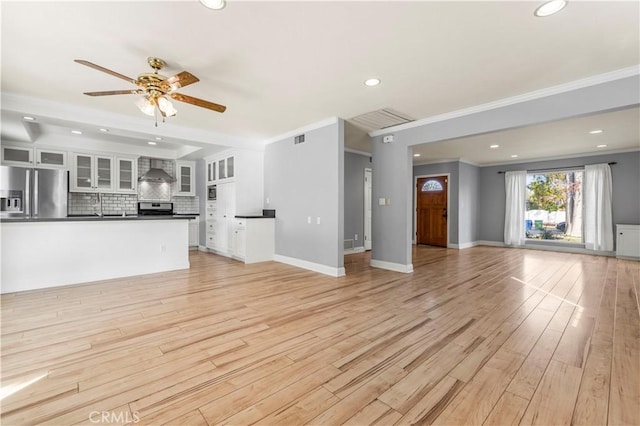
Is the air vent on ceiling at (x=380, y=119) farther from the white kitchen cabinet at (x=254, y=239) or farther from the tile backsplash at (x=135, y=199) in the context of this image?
the tile backsplash at (x=135, y=199)

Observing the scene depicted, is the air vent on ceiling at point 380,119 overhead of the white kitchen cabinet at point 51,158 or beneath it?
overhead

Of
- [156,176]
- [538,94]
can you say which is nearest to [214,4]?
[538,94]

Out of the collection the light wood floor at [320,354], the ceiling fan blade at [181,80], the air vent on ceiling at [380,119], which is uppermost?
the air vent on ceiling at [380,119]

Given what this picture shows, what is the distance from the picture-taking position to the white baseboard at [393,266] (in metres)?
4.89

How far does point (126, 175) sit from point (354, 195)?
5.74 meters

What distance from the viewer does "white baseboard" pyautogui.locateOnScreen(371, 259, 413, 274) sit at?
489cm

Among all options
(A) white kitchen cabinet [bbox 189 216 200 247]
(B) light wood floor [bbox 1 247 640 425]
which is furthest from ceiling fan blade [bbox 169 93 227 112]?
(A) white kitchen cabinet [bbox 189 216 200 247]

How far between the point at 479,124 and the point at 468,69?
1.31 metres

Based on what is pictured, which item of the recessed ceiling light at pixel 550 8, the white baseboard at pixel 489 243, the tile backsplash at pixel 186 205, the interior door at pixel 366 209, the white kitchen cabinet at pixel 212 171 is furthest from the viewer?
the white baseboard at pixel 489 243

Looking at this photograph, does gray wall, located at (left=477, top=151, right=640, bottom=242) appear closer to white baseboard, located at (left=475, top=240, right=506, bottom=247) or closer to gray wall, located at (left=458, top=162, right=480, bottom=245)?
white baseboard, located at (left=475, top=240, right=506, bottom=247)

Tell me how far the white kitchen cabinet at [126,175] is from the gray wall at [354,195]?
531 cm

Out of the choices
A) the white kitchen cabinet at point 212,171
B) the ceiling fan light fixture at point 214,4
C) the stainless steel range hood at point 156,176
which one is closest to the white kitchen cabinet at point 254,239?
the white kitchen cabinet at point 212,171

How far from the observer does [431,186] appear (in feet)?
28.8

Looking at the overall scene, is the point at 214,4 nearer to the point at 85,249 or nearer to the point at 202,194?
the point at 85,249
